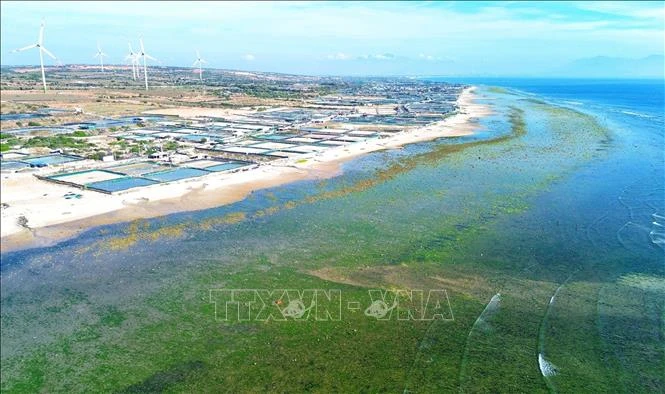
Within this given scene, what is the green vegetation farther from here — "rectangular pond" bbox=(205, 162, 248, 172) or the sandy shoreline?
"rectangular pond" bbox=(205, 162, 248, 172)

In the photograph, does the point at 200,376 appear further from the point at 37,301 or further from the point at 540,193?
the point at 540,193

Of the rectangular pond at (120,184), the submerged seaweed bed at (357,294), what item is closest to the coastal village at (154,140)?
the rectangular pond at (120,184)

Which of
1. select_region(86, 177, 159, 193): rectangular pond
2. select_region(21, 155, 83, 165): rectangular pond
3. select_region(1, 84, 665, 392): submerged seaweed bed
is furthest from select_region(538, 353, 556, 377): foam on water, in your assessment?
select_region(21, 155, 83, 165): rectangular pond

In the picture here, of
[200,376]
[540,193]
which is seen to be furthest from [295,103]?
[200,376]

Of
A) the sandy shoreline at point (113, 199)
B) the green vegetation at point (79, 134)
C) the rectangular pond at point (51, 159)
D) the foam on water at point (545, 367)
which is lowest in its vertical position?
the foam on water at point (545, 367)

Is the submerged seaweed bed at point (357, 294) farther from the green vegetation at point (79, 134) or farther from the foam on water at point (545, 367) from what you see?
the green vegetation at point (79, 134)

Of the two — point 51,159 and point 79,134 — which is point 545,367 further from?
point 79,134
